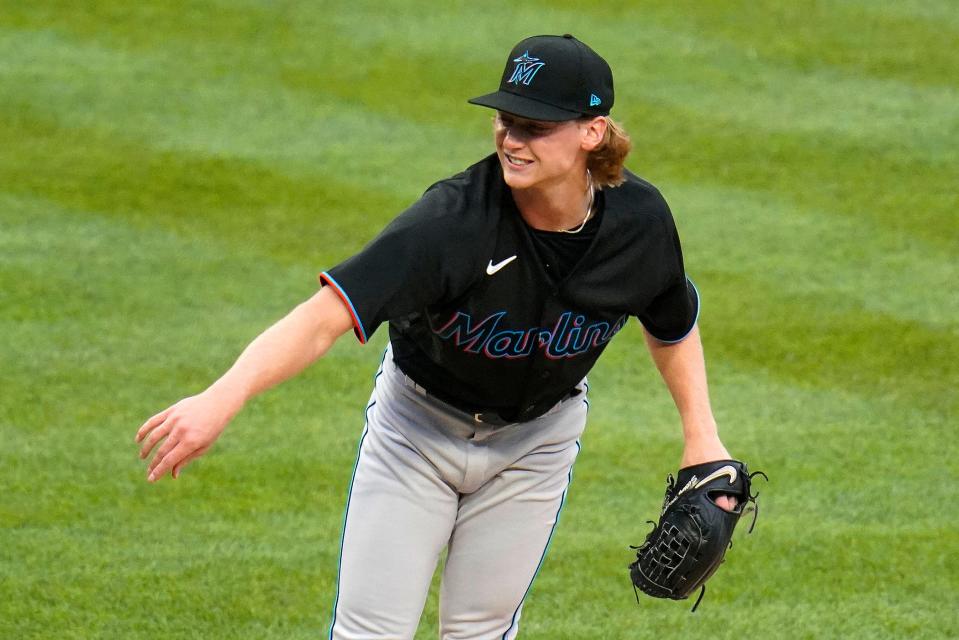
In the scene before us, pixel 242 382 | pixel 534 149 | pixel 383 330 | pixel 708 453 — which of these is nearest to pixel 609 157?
pixel 534 149

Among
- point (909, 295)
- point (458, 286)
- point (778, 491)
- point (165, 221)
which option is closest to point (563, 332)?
point (458, 286)

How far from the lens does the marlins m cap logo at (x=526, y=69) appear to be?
333cm

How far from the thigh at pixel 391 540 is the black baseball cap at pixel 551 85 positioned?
88cm

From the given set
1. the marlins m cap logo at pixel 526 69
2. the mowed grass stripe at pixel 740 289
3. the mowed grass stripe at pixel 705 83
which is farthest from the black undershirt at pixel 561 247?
the mowed grass stripe at pixel 705 83

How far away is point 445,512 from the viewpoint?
3637 millimetres

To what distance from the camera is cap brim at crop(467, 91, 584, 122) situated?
3.27 metres

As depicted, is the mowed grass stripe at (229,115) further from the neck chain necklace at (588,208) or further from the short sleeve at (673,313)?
Answer: the neck chain necklace at (588,208)

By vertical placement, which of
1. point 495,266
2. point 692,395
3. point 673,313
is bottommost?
point 692,395

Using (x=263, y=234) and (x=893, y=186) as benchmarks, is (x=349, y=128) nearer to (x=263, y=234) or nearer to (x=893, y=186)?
(x=263, y=234)

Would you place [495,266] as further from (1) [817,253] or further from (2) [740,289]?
(1) [817,253]

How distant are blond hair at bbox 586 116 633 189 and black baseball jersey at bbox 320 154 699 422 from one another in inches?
1.3

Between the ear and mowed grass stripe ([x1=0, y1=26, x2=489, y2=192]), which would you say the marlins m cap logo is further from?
mowed grass stripe ([x1=0, y1=26, x2=489, y2=192])

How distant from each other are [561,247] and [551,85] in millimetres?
379

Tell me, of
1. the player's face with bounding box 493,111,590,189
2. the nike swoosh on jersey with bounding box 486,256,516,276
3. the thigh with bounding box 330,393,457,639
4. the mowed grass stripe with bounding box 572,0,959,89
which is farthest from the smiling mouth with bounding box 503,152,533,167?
the mowed grass stripe with bounding box 572,0,959,89
